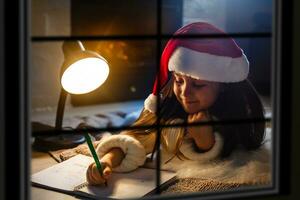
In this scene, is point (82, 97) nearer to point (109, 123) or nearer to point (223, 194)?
point (109, 123)

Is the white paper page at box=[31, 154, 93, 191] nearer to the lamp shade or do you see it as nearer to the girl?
the girl

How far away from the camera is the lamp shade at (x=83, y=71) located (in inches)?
76.9

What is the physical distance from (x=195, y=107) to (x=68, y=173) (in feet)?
1.76

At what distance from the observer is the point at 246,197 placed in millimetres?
2076

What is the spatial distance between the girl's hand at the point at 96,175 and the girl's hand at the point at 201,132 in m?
0.34

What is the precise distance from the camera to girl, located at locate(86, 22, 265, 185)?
206 cm

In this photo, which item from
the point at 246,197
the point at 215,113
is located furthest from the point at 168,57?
the point at 246,197

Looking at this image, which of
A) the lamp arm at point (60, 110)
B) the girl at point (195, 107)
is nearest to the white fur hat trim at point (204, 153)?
the girl at point (195, 107)

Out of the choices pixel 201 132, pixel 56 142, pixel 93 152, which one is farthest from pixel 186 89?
pixel 56 142

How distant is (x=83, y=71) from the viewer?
1986mm

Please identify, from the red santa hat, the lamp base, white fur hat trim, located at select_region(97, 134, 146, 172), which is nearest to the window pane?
the red santa hat
